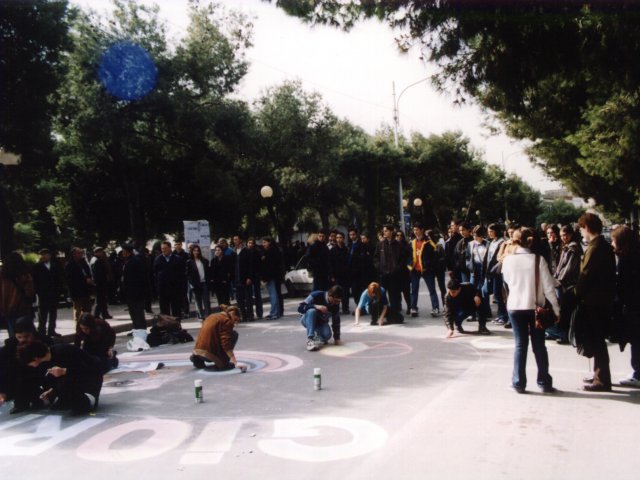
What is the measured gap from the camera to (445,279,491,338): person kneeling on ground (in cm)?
1052

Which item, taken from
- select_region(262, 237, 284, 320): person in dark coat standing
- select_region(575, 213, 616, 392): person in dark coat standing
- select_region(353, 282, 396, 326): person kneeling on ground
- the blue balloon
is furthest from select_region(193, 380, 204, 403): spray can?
the blue balloon

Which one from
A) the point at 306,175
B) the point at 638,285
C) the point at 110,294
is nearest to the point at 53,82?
the point at 110,294

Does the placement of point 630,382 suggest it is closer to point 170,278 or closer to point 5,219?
point 170,278

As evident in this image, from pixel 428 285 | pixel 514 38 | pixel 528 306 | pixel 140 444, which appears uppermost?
pixel 514 38

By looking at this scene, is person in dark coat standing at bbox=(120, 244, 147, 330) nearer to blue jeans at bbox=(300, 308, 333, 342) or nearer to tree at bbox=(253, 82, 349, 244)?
blue jeans at bbox=(300, 308, 333, 342)

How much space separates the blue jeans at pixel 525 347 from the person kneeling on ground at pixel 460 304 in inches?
150

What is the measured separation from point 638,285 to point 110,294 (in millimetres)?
15688

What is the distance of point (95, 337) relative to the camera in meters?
7.67

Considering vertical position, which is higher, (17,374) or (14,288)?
(14,288)

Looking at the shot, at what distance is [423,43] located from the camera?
9602mm

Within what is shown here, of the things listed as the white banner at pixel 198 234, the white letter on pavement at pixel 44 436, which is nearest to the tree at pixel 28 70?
the white banner at pixel 198 234

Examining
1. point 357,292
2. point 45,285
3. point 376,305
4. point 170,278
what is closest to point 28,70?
point 45,285

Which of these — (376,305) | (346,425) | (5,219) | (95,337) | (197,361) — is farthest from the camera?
(5,219)

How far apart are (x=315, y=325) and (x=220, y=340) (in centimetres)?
214
